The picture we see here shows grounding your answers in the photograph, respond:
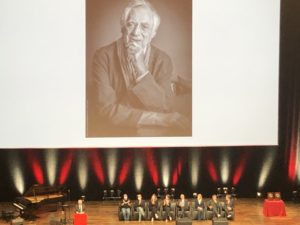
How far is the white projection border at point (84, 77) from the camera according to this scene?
13.0m

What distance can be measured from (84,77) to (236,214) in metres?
5.18

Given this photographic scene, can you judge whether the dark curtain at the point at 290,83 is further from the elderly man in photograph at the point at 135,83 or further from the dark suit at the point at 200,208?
the dark suit at the point at 200,208

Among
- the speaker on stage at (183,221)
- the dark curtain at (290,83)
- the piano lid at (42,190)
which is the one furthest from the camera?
the dark curtain at (290,83)

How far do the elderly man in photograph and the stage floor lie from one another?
6.66 ft

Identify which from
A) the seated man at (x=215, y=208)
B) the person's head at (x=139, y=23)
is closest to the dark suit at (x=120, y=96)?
the person's head at (x=139, y=23)

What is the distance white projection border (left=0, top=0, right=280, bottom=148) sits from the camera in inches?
511

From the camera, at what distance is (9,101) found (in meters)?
13.1

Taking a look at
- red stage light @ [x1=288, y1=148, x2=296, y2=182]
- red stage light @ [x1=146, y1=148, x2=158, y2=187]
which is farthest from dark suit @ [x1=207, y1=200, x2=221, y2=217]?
red stage light @ [x1=288, y1=148, x2=296, y2=182]

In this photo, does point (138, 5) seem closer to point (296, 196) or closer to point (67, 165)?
point (67, 165)

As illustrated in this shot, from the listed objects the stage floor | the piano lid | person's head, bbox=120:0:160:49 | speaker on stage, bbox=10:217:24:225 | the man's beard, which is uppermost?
person's head, bbox=120:0:160:49

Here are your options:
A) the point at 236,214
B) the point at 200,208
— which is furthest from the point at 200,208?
the point at 236,214

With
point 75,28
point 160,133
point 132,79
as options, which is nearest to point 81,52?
point 75,28

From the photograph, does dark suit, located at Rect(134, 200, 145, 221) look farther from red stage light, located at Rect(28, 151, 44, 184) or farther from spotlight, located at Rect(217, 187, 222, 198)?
red stage light, located at Rect(28, 151, 44, 184)

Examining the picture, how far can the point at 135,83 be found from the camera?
13.3 m
